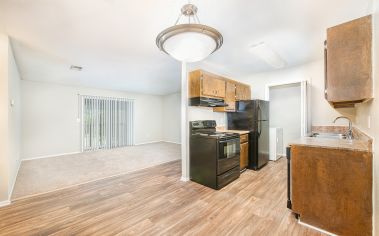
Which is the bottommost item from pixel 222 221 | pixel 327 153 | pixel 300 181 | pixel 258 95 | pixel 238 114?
pixel 222 221

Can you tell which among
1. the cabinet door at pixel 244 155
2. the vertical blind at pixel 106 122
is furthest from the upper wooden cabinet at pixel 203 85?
the vertical blind at pixel 106 122

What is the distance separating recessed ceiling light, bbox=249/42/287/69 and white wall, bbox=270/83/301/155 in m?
1.46

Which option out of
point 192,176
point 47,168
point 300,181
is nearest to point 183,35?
point 300,181

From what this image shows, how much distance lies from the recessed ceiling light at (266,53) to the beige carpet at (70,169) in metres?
3.66

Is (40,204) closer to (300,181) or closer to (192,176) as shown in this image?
(192,176)

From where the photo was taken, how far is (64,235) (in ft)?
6.01

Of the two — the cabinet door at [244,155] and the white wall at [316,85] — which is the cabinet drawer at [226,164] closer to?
the cabinet door at [244,155]

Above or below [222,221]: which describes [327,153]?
above

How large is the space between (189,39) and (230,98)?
2809 millimetres

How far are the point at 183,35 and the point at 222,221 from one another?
7.14 feet

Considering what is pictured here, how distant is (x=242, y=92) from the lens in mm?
4613

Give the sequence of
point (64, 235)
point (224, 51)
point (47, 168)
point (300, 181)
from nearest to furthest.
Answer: point (64, 235) < point (300, 181) < point (224, 51) < point (47, 168)

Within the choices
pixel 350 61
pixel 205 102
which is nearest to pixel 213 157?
pixel 205 102

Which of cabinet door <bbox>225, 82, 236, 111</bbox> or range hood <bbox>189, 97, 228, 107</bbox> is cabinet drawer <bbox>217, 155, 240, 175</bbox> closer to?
range hood <bbox>189, 97, 228, 107</bbox>
